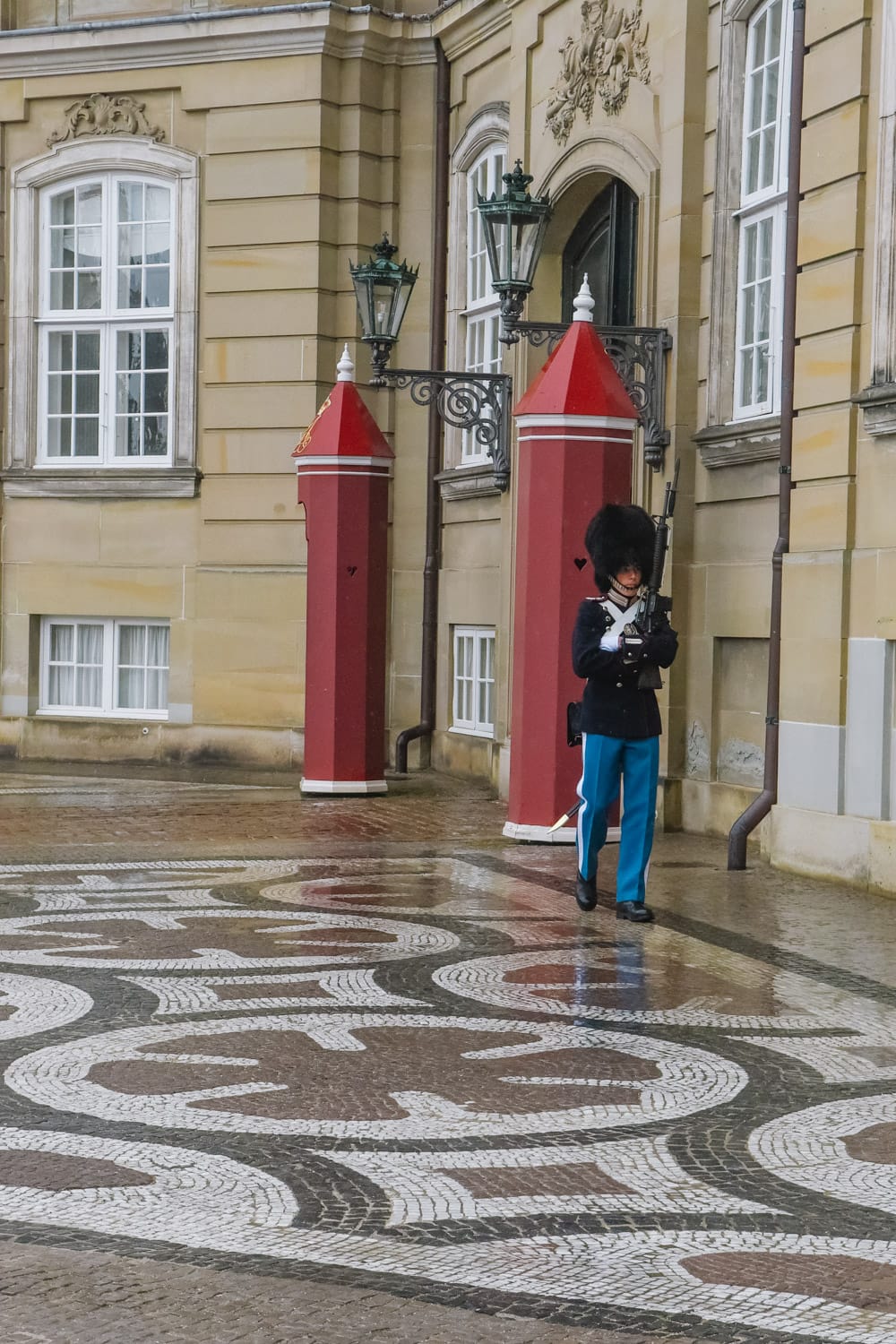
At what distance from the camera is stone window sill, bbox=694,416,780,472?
11633 mm

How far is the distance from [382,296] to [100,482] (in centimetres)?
473

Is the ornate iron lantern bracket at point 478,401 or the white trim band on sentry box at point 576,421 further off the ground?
the ornate iron lantern bracket at point 478,401

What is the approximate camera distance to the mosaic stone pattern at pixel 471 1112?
13.3 ft

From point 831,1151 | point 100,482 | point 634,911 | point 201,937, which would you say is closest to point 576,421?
point 634,911

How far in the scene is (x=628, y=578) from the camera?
929 cm

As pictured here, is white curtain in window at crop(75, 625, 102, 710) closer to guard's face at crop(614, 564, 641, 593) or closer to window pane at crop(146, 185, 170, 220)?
window pane at crop(146, 185, 170, 220)

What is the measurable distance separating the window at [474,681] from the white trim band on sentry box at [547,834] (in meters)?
4.47

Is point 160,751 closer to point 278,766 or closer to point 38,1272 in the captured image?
point 278,766

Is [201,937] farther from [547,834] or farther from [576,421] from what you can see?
[576,421]

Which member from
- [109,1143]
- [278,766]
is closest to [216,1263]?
[109,1143]

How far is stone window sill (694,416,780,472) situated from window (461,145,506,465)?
177 inches

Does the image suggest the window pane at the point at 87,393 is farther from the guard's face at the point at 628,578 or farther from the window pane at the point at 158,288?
the guard's face at the point at 628,578

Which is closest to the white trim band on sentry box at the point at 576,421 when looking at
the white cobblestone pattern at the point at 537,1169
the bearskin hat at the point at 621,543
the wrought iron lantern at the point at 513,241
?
the wrought iron lantern at the point at 513,241

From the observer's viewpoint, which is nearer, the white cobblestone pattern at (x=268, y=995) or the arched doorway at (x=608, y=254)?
the white cobblestone pattern at (x=268, y=995)
